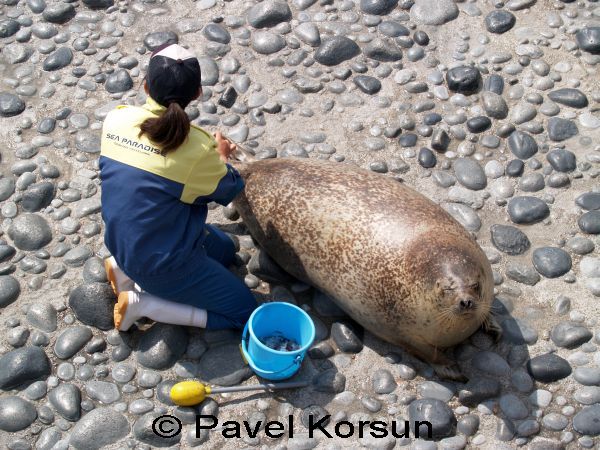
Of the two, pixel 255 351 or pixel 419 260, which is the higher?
pixel 419 260

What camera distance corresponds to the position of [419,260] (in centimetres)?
402

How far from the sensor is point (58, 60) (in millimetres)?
6266

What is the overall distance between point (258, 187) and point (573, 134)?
2.51 m

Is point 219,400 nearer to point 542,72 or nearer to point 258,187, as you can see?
point 258,187

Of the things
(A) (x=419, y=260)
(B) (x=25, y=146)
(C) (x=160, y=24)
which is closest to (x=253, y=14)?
(C) (x=160, y=24)

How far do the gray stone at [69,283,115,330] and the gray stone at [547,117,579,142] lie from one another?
11.3ft

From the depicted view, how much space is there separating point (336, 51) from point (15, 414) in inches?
148

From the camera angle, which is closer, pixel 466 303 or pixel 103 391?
pixel 466 303

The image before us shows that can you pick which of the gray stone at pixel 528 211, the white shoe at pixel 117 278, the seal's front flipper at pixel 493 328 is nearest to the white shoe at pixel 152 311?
the white shoe at pixel 117 278

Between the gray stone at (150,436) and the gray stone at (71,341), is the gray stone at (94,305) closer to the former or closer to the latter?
the gray stone at (71,341)

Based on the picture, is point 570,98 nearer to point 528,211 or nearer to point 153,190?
point 528,211

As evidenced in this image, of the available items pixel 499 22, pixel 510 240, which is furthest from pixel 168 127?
pixel 499 22

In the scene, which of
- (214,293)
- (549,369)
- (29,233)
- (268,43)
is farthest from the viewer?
(268,43)

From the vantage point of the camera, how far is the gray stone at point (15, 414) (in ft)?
13.4
